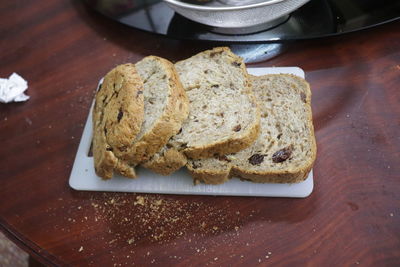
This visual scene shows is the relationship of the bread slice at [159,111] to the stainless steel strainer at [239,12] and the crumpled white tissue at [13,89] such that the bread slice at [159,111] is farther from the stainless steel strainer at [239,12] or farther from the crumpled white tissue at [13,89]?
the crumpled white tissue at [13,89]

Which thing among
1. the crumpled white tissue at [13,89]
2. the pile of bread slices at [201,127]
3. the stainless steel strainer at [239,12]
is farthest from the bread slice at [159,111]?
the crumpled white tissue at [13,89]

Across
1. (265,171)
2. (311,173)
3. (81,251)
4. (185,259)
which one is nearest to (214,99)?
(265,171)

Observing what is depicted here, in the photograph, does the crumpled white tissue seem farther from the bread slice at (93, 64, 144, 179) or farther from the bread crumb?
the bread crumb

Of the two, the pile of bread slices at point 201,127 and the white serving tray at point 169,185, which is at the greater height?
the pile of bread slices at point 201,127

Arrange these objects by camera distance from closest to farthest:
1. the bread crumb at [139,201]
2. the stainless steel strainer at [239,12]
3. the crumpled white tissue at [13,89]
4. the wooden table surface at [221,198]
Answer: the wooden table surface at [221,198] → the bread crumb at [139,201] → the stainless steel strainer at [239,12] → the crumpled white tissue at [13,89]

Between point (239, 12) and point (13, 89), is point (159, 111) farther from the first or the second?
point (13, 89)

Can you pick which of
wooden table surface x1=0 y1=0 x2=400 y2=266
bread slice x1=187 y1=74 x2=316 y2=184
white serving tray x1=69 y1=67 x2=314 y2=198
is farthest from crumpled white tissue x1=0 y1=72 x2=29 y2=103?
bread slice x1=187 y1=74 x2=316 y2=184

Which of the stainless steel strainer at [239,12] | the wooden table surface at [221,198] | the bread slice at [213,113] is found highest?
the stainless steel strainer at [239,12]
